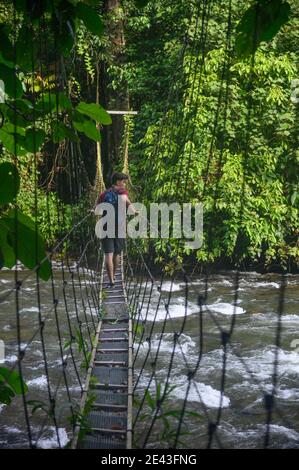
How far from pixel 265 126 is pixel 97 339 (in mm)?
4065

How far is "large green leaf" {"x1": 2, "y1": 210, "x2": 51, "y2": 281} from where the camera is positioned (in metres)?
0.65

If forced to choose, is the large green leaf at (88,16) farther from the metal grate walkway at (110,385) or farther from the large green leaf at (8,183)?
the metal grate walkway at (110,385)

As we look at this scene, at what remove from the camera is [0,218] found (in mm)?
684

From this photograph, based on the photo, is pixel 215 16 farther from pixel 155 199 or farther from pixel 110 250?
pixel 110 250

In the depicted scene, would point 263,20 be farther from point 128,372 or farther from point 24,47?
point 128,372

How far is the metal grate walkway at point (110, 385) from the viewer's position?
1378 mm

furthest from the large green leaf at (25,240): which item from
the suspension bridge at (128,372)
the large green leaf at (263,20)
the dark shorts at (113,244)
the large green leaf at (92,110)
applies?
the dark shorts at (113,244)

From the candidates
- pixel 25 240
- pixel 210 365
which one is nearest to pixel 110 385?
pixel 25 240

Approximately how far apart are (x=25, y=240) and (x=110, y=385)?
1.15 metres

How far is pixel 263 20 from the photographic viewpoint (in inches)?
23.5

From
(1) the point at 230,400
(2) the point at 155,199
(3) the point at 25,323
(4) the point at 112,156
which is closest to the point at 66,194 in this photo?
(4) the point at 112,156

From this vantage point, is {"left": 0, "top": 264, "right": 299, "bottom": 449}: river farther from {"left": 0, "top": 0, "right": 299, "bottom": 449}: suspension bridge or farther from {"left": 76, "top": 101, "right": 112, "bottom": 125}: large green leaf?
{"left": 76, "top": 101, "right": 112, "bottom": 125}: large green leaf

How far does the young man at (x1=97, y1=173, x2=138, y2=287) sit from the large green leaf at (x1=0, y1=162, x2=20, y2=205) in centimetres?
249

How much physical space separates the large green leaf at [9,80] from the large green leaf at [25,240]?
15cm
